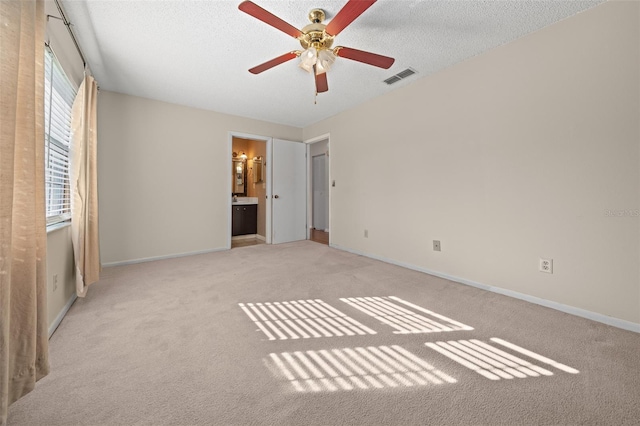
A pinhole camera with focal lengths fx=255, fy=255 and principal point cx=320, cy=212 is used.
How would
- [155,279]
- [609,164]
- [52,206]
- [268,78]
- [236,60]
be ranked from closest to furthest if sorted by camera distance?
[609,164] → [52,206] → [236,60] → [155,279] → [268,78]

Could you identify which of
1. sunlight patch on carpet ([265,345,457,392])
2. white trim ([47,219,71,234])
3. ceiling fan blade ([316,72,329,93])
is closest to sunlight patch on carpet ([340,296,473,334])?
sunlight patch on carpet ([265,345,457,392])

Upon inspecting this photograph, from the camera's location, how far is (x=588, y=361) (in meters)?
1.48

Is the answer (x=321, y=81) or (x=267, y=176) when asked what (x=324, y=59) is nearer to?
(x=321, y=81)

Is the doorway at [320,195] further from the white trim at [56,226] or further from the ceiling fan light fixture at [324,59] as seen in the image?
the white trim at [56,226]

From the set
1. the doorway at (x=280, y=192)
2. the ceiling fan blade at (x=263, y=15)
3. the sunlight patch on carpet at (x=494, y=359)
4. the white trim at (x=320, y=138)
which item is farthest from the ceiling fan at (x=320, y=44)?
the doorway at (x=280, y=192)

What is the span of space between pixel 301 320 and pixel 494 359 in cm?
127

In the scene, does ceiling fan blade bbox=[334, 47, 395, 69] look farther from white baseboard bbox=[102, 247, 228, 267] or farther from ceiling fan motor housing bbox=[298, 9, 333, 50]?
white baseboard bbox=[102, 247, 228, 267]

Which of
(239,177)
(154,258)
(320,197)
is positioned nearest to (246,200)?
(239,177)

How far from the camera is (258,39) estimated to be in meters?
2.38

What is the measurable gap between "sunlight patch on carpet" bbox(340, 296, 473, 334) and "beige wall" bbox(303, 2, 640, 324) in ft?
3.27

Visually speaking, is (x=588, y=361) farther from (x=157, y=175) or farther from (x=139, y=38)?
(x=157, y=175)

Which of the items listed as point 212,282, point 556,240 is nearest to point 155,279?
point 212,282

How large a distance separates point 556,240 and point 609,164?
2.23 feet

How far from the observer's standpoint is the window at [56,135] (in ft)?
6.30
